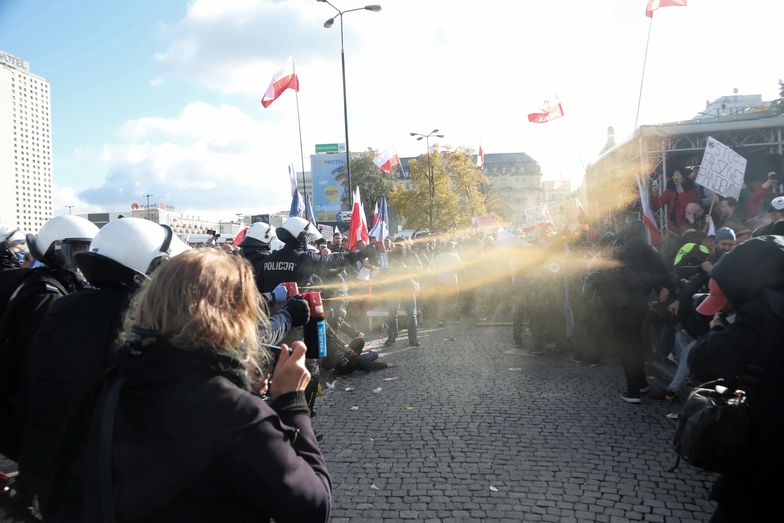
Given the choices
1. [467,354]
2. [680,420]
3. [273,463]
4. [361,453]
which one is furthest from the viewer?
[467,354]

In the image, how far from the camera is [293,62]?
18.1 meters

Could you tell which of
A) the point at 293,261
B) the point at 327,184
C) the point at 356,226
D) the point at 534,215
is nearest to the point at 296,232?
the point at 293,261

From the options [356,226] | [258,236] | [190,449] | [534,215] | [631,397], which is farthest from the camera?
[534,215]

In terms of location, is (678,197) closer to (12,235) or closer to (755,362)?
(755,362)

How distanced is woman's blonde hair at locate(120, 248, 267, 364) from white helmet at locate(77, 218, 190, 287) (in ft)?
1.91

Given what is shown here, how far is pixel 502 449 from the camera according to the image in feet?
16.0

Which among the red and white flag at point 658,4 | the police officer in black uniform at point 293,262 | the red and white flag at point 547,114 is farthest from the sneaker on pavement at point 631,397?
the red and white flag at point 547,114

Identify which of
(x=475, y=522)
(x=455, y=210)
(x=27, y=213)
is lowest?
(x=27, y=213)

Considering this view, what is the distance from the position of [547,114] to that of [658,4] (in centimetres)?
451

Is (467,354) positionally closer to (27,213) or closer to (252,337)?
(252,337)

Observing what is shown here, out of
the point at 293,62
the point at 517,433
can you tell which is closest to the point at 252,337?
the point at 517,433

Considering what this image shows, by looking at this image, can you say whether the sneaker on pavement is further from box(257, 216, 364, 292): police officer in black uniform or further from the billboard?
the billboard

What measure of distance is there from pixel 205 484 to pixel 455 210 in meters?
48.2

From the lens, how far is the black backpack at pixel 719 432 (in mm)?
2164
